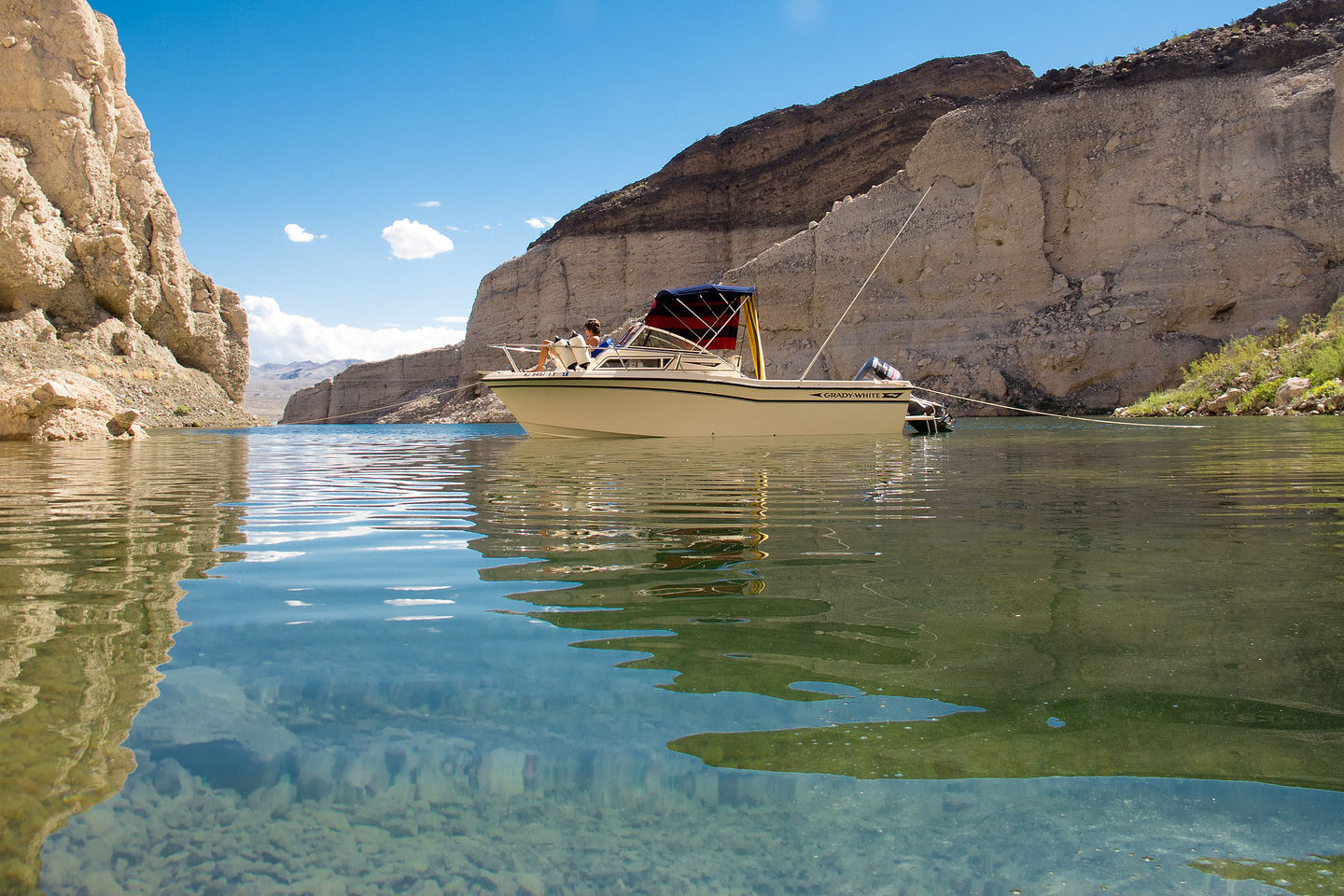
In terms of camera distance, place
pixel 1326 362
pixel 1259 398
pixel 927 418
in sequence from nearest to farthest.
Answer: pixel 927 418 → pixel 1326 362 → pixel 1259 398

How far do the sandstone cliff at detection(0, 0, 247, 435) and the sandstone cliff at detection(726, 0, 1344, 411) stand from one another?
30.5 meters

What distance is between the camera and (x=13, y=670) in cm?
183

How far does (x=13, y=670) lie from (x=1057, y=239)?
128ft

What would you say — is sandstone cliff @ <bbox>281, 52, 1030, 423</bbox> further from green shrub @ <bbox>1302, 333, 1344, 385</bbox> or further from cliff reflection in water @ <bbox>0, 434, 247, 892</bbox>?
cliff reflection in water @ <bbox>0, 434, 247, 892</bbox>

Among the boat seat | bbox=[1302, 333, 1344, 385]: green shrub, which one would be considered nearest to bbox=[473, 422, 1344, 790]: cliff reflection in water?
the boat seat

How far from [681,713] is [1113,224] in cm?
3841

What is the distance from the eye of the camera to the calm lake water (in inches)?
43.9

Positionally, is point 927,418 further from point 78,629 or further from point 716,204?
point 716,204

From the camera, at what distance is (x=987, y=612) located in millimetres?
2340

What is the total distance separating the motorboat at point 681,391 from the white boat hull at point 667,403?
2 centimetres

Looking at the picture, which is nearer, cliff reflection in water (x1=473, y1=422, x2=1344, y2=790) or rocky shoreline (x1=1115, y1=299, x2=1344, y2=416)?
cliff reflection in water (x1=473, y1=422, x2=1344, y2=790)

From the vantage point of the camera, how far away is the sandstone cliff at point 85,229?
28812mm

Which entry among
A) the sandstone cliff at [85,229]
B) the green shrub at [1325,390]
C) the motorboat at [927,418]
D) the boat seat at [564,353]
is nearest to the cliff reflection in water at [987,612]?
the boat seat at [564,353]

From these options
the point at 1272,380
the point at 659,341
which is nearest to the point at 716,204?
the point at 1272,380
